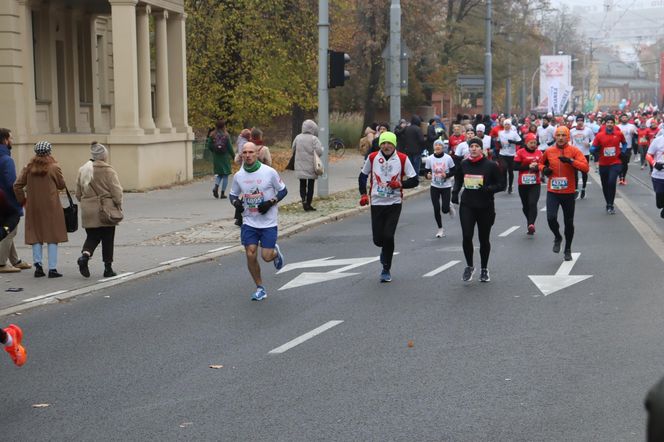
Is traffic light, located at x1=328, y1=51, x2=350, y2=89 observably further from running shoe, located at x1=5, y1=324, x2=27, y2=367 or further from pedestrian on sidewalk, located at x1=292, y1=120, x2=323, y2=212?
running shoe, located at x1=5, y1=324, x2=27, y2=367

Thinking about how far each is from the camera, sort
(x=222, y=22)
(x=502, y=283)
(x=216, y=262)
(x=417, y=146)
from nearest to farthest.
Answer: (x=502, y=283) < (x=216, y=262) < (x=417, y=146) < (x=222, y=22)

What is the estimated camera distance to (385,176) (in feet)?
42.2

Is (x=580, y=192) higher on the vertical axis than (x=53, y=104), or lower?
lower

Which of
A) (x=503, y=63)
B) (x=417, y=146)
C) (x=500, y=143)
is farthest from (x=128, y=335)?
(x=503, y=63)

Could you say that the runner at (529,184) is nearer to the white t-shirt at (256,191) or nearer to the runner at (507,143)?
the white t-shirt at (256,191)

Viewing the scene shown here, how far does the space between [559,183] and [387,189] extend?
287cm

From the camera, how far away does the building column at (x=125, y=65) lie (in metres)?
26.1

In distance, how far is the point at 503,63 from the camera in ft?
213

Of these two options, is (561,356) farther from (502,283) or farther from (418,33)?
(418,33)

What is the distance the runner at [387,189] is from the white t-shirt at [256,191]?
1.56 metres

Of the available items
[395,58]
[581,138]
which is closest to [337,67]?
[581,138]

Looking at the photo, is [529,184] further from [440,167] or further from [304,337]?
[304,337]

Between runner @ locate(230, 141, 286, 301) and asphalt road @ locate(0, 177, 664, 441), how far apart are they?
46 cm

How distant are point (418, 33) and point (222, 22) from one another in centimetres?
1677
